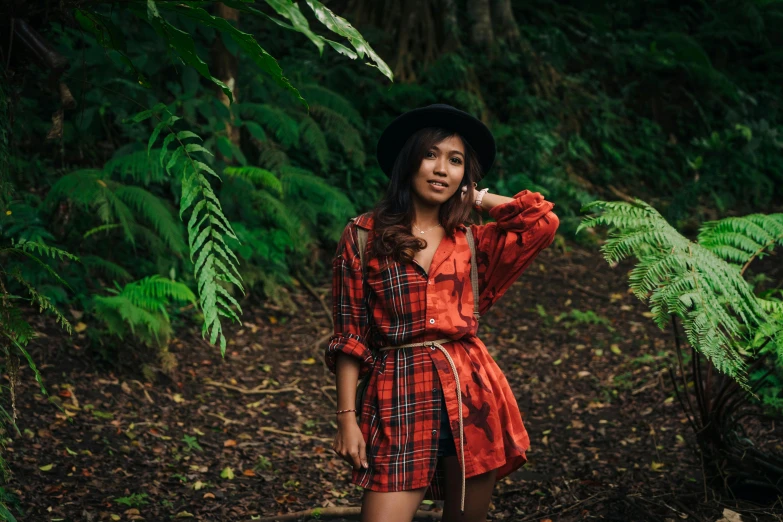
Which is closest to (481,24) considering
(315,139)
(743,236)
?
(315,139)

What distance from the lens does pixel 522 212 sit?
8.57ft

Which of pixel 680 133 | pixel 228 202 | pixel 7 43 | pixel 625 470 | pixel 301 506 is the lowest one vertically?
pixel 301 506

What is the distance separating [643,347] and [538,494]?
266 cm

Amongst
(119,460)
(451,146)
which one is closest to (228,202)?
(119,460)

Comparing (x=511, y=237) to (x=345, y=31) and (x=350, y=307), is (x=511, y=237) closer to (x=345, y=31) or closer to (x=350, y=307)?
(x=350, y=307)

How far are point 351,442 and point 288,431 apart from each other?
2.64 metres

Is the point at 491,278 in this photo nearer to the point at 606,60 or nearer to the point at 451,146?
Answer: the point at 451,146

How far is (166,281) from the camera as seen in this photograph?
503 centimetres

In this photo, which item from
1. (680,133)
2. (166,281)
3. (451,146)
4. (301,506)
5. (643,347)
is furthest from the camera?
(680,133)

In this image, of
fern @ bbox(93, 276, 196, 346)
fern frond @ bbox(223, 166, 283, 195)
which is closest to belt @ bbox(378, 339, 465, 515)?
fern @ bbox(93, 276, 196, 346)

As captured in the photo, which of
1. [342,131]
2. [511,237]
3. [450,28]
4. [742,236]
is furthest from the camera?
[450,28]

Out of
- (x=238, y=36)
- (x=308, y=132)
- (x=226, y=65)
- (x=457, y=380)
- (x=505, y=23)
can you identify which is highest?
(x=505, y=23)

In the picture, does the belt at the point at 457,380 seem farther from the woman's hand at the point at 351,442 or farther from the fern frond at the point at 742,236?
the fern frond at the point at 742,236

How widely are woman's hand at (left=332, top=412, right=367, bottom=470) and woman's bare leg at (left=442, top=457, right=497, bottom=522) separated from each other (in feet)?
1.08
